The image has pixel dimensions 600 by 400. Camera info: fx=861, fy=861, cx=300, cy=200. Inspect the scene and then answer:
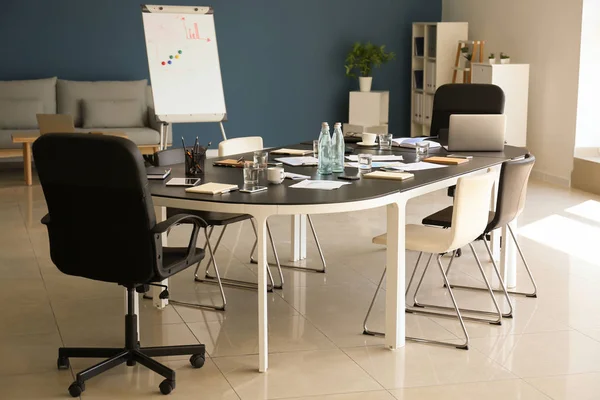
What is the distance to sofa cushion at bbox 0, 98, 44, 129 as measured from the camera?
30.5 ft

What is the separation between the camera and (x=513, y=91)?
873cm

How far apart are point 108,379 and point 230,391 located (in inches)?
21.1

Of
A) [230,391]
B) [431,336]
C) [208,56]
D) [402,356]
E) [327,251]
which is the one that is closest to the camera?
[230,391]

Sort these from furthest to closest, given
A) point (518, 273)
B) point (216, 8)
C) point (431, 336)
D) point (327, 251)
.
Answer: point (216, 8) → point (327, 251) → point (518, 273) → point (431, 336)

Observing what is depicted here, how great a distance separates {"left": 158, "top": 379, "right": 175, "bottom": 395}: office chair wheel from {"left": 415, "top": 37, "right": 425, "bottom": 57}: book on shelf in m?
7.73

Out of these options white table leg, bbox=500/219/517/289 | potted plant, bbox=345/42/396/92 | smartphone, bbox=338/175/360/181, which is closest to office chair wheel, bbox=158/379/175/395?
smartphone, bbox=338/175/360/181

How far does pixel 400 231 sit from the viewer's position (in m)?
3.92

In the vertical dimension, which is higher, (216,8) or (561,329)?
(216,8)

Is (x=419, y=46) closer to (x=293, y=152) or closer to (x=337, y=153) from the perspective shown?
(x=293, y=152)

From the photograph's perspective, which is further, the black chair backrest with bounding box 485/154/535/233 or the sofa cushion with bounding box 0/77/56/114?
the sofa cushion with bounding box 0/77/56/114

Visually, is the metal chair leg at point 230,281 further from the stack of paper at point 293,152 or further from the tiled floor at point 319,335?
the stack of paper at point 293,152

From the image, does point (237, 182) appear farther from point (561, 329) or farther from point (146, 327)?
point (561, 329)

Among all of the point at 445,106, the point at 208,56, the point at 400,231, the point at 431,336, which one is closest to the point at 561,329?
the point at 431,336

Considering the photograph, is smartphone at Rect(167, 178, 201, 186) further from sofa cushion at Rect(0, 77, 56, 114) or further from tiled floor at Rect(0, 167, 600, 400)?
sofa cushion at Rect(0, 77, 56, 114)
